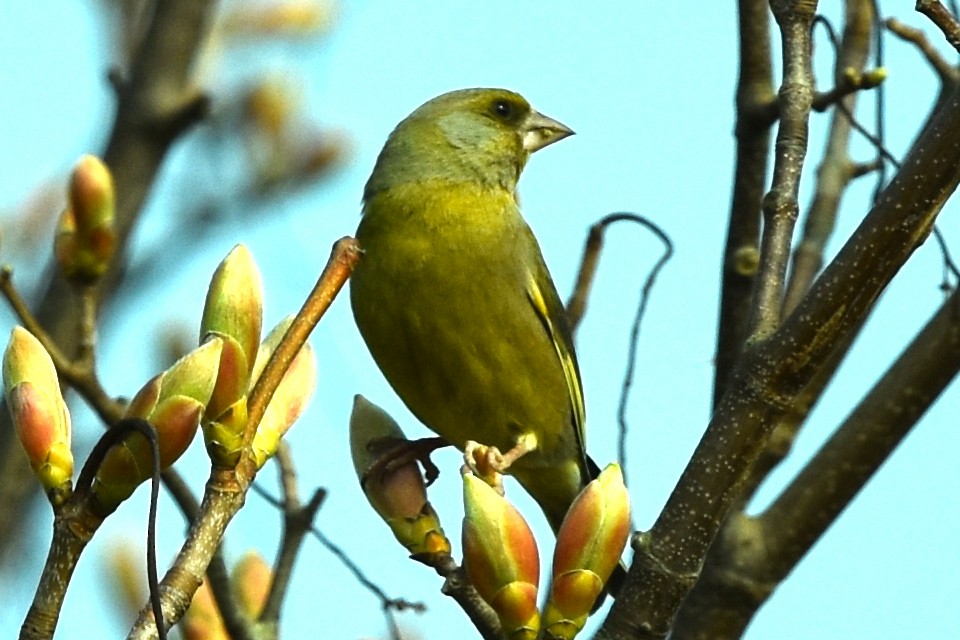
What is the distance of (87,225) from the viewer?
3471 mm

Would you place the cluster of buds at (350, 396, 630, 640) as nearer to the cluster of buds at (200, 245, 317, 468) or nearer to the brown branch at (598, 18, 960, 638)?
the brown branch at (598, 18, 960, 638)

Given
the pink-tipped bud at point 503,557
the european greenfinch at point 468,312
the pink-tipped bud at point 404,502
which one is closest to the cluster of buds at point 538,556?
the pink-tipped bud at point 503,557

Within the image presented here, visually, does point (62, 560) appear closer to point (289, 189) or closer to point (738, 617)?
point (738, 617)

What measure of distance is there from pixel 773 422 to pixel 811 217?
76.1 inches

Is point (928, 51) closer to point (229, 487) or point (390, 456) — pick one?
point (390, 456)

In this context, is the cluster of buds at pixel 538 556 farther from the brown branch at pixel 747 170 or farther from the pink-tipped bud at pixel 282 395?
the brown branch at pixel 747 170

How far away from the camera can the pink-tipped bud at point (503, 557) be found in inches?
84.1

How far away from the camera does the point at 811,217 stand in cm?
400

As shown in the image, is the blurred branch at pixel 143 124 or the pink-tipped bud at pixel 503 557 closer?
the pink-tipped bud at pixel 503 557

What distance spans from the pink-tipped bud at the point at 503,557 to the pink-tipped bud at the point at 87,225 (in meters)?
1.59

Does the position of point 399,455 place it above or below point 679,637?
above

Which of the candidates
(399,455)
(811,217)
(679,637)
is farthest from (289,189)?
(399,455)

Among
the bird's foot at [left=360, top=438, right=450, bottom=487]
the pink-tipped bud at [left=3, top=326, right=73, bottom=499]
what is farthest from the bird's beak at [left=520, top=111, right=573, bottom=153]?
the pink-tipped bud at [left=3, top=326, right=73, bottom=499]

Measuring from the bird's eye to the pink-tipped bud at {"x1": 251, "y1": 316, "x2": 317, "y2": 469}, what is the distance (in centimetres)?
285
